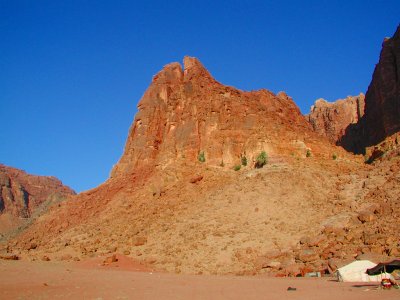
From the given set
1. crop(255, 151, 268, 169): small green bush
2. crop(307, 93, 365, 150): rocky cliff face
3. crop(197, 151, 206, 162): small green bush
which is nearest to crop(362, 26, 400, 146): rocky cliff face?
crop(307, 93, 365, 150): rocky cliff face

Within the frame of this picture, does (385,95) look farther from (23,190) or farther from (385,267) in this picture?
(23,190)

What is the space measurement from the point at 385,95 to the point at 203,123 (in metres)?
25.4

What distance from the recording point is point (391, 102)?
201 feet

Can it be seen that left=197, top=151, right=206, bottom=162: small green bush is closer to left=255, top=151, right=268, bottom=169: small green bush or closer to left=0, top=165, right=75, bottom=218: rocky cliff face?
left=255, top=151, right=268, bottom=169: small green bush

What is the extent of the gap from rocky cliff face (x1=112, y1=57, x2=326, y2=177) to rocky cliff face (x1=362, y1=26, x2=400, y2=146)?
1083cm

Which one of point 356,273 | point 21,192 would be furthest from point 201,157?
point 21,192

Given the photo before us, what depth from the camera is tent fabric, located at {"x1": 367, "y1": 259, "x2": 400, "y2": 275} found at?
71.7ft

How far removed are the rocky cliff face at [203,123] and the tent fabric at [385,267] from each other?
27.7m

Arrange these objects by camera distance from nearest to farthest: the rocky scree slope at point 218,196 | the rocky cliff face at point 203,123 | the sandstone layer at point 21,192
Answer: the rocky scree slope at point 218,196 < the rocky cliff face at point 203,123 < the sandstone layer at point 21,192

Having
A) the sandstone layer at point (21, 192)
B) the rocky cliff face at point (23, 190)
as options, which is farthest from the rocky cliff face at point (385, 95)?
the rocky cliff face at point (23, 190)

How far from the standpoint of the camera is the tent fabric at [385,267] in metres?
21.9

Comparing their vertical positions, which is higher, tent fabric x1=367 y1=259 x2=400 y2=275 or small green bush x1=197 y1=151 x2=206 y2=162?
small green bush x1=197 y1=151 x2=206 y2=162

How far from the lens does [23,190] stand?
131 m

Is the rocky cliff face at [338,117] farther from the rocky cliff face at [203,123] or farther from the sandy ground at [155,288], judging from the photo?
the sandy ground at [155,288]
